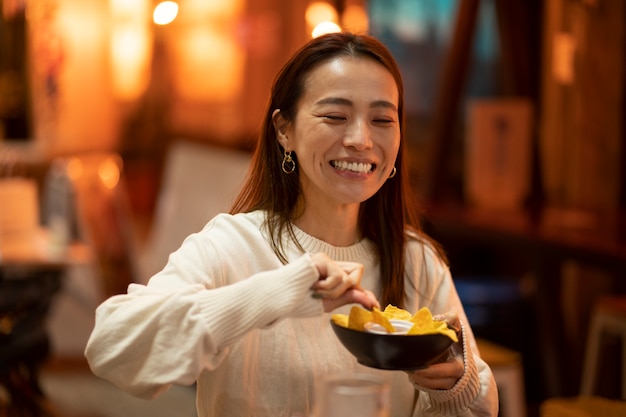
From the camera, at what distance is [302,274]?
1563 millimetres

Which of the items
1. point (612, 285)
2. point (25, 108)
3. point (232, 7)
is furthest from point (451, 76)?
point (232, 7)

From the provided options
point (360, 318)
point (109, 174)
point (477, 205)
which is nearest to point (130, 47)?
point (109, 174)

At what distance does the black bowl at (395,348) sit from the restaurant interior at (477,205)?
1006 mm

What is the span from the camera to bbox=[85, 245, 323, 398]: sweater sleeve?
1.56 meters

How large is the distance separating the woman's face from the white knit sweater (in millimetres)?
194

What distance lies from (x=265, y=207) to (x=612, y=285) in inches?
126

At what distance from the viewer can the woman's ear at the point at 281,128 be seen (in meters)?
1.95

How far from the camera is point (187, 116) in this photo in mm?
11656

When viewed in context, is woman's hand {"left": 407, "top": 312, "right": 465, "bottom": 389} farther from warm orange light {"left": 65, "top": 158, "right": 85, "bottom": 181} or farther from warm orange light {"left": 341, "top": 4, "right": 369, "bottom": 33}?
warm orange light {"left": 341, "top": 4, "right": 369, "bottom": 33}

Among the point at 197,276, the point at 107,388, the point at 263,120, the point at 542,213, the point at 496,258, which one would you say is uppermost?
the point at 263,120

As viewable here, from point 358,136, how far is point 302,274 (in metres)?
0.36

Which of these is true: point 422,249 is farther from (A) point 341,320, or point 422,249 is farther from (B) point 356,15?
(B) point 356,15

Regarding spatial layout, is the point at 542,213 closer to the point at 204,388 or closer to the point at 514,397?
the point at 514,397

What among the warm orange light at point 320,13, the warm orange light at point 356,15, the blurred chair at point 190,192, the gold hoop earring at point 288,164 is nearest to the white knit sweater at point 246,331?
the gold hoop earring at point 288,164
